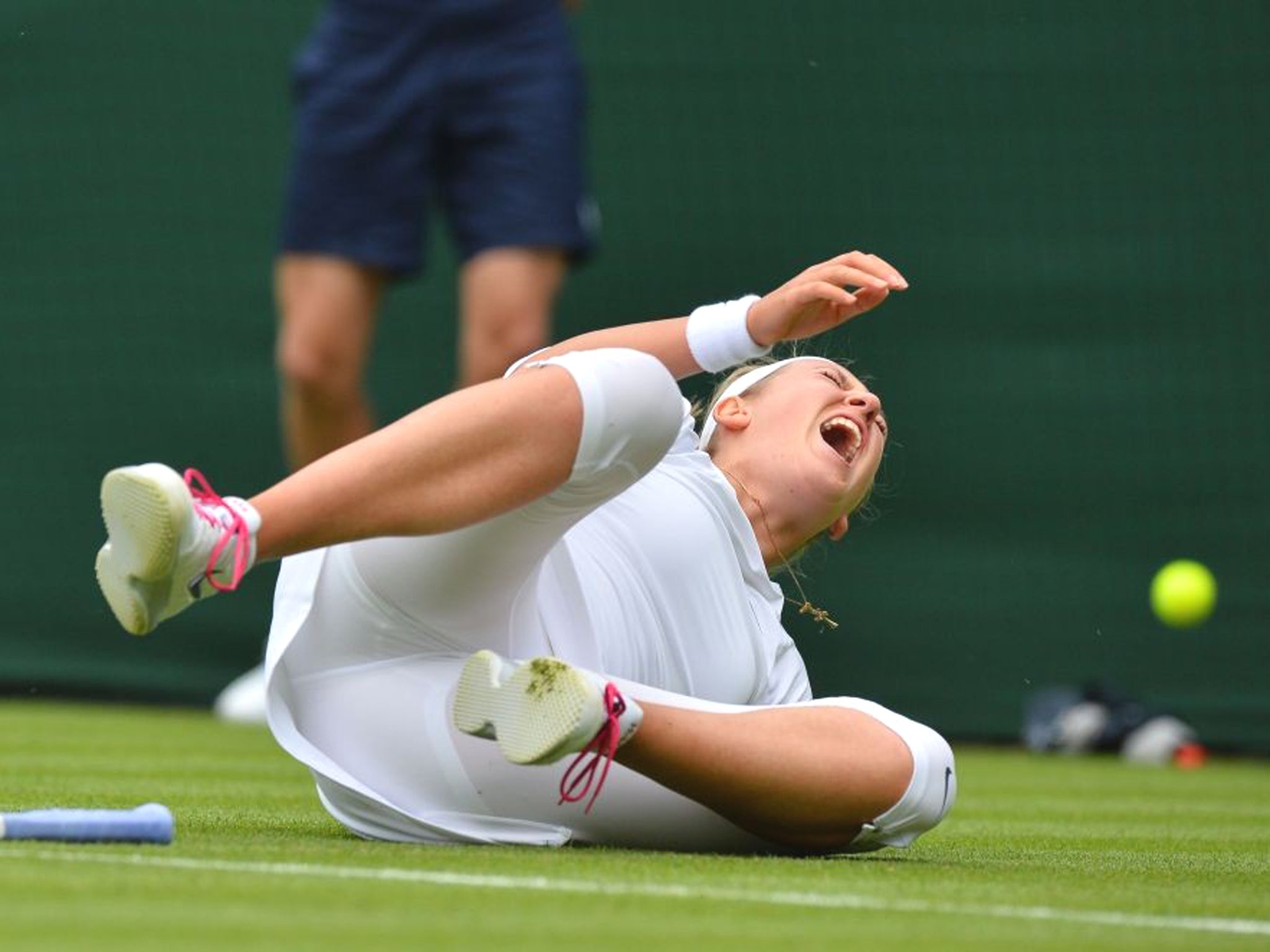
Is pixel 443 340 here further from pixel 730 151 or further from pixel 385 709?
pixel 385 709

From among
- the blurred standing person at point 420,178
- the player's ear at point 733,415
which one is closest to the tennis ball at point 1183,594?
the blurred standing person at point 420,178

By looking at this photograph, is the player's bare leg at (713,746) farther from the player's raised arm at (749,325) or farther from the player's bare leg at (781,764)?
the player's raised arm at (749,325)

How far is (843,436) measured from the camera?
2746mm

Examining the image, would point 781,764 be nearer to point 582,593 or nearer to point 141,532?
point 582,593

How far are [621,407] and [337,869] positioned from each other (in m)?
0.48

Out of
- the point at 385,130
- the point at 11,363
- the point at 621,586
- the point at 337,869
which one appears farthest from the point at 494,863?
the point at 11,363

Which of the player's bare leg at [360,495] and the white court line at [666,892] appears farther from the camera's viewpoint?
the player's bare leg at [360,495]

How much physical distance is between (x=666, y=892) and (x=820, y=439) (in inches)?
30.8

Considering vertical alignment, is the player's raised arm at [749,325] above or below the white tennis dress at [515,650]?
above

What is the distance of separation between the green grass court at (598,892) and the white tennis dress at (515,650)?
0.16 ft

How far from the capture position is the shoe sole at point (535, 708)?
2.14 m

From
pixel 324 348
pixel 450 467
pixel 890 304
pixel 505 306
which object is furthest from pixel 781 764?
pixel 890 304

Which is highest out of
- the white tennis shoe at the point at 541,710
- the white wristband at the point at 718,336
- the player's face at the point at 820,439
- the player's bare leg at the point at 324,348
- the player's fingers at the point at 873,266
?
the player's fingers at the point at 873,266

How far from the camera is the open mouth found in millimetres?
2705
